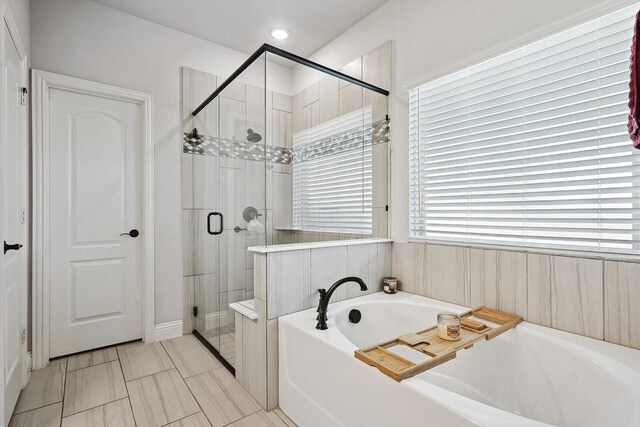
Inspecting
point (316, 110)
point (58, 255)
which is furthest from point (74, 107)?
point (316, 110)

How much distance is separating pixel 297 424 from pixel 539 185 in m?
1.77

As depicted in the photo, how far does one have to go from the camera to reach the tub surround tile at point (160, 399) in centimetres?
172

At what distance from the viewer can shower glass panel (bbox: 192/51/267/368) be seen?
2.11 m

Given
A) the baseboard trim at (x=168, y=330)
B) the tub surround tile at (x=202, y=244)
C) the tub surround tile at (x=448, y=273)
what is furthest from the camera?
the baseboard trim at (x=168, y=330)

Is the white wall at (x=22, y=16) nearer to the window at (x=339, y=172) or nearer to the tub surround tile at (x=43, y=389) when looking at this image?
the window at (x=339, y=172)

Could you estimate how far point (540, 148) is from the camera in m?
1.62

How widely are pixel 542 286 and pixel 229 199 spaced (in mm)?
2037

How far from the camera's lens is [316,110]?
250cm

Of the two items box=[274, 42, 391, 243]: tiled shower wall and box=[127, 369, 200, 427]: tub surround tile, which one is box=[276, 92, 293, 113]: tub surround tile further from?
box=[127, 369, 200, 427]: tub surround tile

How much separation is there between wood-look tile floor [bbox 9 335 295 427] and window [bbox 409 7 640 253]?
1629 millimetres

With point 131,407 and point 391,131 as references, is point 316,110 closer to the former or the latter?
point 391,131

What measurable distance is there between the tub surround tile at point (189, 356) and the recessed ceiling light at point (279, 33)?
2850 millimetres

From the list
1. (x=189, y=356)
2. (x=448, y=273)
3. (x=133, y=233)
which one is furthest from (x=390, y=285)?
(x=133, y=233)

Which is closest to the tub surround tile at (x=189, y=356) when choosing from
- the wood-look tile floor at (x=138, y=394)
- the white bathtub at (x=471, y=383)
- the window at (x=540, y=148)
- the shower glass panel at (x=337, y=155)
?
the wood-look tile floor at (x=138, y=394)
